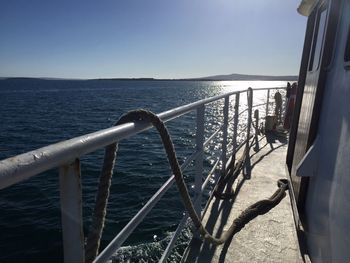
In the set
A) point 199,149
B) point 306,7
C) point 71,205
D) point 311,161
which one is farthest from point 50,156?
point 306,7

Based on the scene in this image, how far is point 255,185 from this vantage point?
4.34 metres

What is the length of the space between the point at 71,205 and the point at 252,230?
255cm

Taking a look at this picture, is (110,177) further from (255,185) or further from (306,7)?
(306,7)

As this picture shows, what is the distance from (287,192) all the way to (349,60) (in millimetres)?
2388

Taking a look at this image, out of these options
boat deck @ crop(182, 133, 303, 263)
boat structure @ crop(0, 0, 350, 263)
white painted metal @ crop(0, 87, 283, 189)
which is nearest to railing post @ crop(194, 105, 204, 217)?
boat structure @ crop(0, 0, 350, 263)

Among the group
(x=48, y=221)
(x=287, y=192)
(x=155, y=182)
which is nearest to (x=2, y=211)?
(x=48, y=221)

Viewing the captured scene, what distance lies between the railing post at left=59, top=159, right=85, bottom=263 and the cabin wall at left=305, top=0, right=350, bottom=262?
1.36 metres

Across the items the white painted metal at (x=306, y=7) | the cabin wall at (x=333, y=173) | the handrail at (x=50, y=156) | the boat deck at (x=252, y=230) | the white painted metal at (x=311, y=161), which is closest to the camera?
the handrail at (x=50, y=156)

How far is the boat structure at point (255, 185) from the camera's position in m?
0.97

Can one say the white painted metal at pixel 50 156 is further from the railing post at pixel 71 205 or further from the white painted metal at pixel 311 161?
the white painted metal at pixel 311 161

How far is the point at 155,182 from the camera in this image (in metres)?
9.85

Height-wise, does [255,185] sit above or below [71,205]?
below

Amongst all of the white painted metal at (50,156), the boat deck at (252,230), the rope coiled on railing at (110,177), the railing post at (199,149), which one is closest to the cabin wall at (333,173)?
the boat deck at (252,230)

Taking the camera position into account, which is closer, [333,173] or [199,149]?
[333,173]
